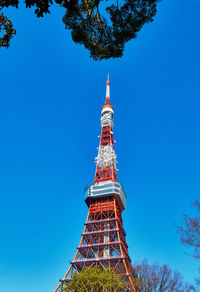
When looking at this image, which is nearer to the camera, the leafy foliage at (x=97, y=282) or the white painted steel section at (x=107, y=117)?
the leafy foliage at (x=97, y=282)

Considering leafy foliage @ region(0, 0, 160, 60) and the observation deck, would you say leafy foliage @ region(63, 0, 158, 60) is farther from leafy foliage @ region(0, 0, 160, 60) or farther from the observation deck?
the observation deck

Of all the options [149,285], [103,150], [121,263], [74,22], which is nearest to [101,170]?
[103,150]

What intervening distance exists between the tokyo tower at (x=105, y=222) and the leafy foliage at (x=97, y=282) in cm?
159

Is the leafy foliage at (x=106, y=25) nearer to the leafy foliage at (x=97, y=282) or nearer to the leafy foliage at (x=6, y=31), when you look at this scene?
the leafy foliage at (x=6, y=31)

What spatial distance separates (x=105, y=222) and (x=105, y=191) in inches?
196

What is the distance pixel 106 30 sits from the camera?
950 cm

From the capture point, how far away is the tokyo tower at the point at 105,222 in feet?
92.4

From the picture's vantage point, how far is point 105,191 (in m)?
36.4

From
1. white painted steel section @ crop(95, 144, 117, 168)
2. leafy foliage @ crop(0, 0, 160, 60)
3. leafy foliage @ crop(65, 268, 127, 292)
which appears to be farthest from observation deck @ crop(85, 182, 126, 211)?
leafy foliage @ crop(0, 0, 160, 60)

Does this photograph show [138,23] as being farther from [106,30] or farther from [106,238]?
[106,238]

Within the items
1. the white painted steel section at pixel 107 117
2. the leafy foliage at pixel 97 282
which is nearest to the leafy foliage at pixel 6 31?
the leafy foliage at pixel 97 282

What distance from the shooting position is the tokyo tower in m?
28.2

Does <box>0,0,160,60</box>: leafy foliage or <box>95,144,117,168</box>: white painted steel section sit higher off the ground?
<box>95,144,117,168</box>: white painted steel section

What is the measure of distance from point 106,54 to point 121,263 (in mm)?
24994
